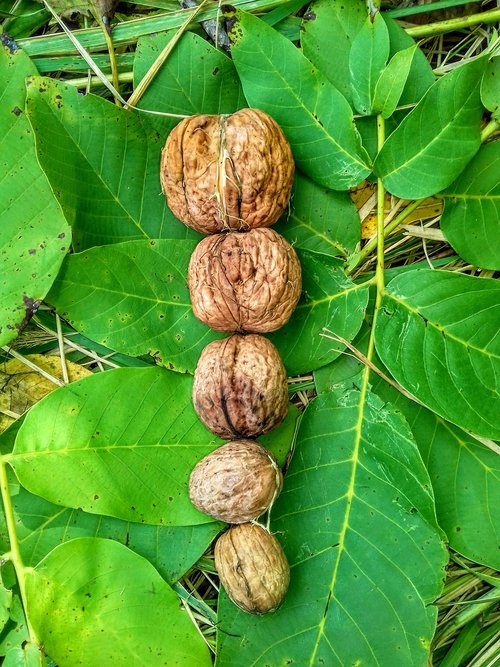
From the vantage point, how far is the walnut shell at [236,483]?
63.8 inches

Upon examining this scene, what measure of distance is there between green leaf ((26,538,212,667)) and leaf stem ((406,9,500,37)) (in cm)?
156

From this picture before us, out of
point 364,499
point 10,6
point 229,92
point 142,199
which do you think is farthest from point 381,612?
point 10,6

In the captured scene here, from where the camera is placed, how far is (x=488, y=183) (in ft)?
5.63

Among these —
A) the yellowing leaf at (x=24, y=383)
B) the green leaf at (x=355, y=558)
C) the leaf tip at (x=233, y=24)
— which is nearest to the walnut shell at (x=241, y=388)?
the green leaf at (x=355, y=558)

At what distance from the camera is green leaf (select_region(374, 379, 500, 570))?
172cm

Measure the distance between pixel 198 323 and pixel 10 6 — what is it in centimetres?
104

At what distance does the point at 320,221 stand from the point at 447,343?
0.47 meters

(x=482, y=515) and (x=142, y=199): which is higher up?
(x=142, y=199)

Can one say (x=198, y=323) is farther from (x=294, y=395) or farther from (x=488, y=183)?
(x=488, y=183)

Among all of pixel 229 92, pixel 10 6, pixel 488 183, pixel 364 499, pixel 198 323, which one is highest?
pixel 10 6

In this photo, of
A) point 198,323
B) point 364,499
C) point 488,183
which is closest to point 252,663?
point 364,499

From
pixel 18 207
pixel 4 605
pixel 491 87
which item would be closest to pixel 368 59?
pixel 491 87

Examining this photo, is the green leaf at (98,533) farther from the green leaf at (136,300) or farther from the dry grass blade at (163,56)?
the dry grass blade at (163,56)

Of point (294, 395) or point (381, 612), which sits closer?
point (381, 612)
